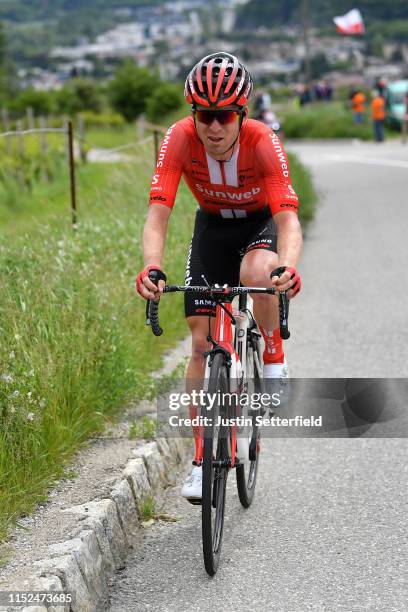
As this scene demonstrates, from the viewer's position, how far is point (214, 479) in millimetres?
4785

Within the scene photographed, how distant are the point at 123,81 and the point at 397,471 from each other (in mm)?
53617

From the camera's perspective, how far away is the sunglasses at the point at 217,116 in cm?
502

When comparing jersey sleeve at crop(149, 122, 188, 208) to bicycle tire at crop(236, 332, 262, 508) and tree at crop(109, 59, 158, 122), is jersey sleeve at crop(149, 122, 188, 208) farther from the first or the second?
tree at crop(109, 59, 158, 122)

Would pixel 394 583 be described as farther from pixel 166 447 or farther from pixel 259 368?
pixel 166 447

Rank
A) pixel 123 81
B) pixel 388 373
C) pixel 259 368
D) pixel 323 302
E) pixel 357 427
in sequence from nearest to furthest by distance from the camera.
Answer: pixel 259 368 < pixel 357 427 < pixel 388 373 < pixel 323 302 < pixel 123 81

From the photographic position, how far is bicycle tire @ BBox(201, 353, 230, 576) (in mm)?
4500

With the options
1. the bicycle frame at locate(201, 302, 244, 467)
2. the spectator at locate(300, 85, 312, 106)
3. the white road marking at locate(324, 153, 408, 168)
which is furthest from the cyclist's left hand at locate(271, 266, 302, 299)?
the spectator at locate(300, 85, 312, 106)

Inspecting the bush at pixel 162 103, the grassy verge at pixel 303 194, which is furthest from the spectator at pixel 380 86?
the grassy verge at pixel 303 194

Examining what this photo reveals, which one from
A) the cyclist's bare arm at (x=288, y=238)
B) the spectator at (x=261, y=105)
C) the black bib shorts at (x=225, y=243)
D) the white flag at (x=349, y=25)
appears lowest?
A: the white flag at (x=349, y=25)

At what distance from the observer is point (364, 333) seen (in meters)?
9.80

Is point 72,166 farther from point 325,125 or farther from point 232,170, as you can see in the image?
point 325,125

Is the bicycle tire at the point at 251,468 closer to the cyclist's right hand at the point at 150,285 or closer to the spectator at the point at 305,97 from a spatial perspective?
the cyclist's right hand at the point at 150,285

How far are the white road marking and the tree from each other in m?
22.7

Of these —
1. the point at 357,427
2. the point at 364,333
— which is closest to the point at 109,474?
the point at 357,427
